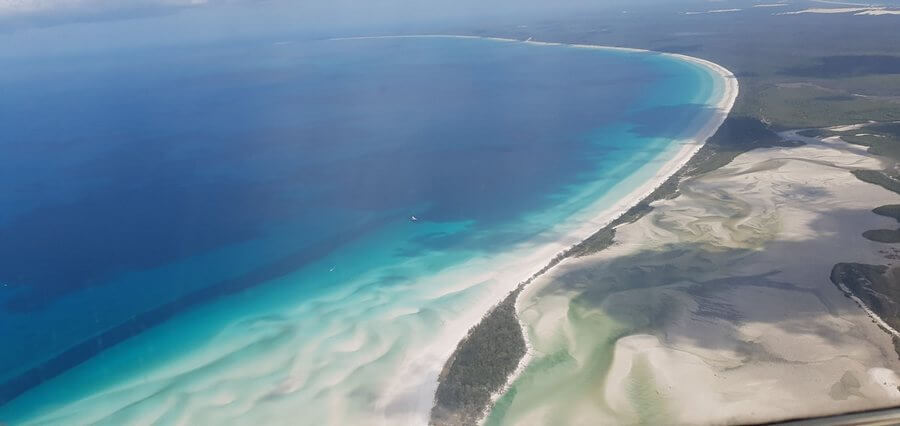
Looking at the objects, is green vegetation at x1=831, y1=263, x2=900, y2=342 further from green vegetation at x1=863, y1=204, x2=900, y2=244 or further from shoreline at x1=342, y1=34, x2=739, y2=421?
shoreline at x1=342, y1=34, x2=739, y2=421

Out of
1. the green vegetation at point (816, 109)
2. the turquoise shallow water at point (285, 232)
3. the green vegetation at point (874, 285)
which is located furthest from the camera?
the green vegetation at point (816, 109)

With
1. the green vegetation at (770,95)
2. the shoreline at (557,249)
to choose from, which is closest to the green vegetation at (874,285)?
the green vegetation at (770,95)

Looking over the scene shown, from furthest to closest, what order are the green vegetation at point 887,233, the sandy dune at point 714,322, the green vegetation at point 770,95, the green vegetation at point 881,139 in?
the green vegetation at point 881,139 < the green vegetation at point 887,233 < the green vegetation at point 770,95 < the sandy dune at point 714,322

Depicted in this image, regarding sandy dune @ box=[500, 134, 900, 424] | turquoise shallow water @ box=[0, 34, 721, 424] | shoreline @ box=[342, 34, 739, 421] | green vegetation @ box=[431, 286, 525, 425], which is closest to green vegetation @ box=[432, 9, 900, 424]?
green vegetation @ box=[431, 286, 525, 425]

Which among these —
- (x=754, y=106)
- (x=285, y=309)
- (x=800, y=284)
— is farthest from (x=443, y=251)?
(x=754, y=106)

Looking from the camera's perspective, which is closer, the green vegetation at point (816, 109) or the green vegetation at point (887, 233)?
the green vegetation at point (887, 233)

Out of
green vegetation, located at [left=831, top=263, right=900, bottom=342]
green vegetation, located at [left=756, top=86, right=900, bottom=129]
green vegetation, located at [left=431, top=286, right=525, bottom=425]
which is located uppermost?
green vegetation, located at [left=756, top=86, right=900, bottom=129]

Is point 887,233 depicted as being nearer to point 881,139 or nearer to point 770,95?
point 881,139

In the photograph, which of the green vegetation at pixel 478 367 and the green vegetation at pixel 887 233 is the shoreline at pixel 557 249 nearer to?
the green vegetation at pixel 478 367
